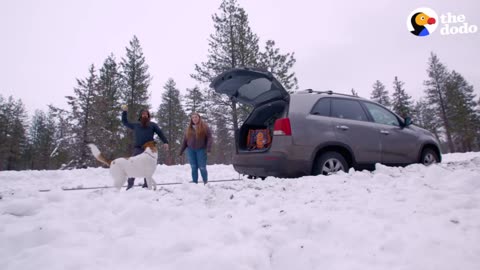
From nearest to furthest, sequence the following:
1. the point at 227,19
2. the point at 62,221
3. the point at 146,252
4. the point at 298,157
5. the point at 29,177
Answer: the point at 146,252 → the point at 62,221 → the point at 298,157 → the point at 29,177 → the point at 227,19

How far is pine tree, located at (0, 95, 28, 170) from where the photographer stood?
2855cm

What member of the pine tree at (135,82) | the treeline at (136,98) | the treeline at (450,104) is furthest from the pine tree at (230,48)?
the treeline at (450,104)

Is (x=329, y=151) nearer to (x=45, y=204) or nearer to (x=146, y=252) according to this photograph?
(x=146, y=252)

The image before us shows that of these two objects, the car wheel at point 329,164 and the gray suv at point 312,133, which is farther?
the car wheel at point 329,164

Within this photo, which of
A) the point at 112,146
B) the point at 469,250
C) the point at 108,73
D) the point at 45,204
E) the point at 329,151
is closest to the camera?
the point at 469,250

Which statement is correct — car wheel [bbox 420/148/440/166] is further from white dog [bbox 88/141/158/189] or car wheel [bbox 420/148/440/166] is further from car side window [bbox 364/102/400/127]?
white dog [bbox 88/141/158/189]

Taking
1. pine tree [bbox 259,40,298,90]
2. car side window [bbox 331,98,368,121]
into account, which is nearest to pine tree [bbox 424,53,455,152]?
pine tree [bbox 259,40,298,90]

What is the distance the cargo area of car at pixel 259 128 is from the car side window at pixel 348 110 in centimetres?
101

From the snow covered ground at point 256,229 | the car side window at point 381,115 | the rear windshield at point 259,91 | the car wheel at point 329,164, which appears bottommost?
the snow covered ground at point 256,229


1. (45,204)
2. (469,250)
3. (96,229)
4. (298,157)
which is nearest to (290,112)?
(298,157)

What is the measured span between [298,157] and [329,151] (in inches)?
28.2

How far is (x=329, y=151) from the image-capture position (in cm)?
423

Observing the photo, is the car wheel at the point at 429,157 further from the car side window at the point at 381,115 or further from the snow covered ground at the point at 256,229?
the snow covered ground at the point at 256,229

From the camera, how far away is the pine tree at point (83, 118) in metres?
17.7
